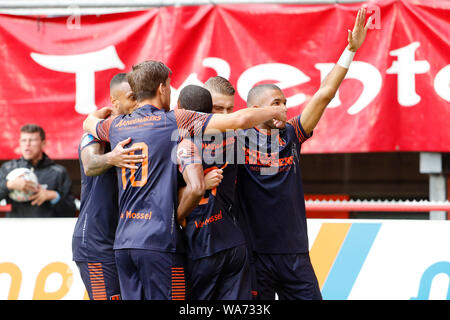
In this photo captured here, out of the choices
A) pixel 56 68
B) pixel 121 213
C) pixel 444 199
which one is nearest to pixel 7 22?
pixel 56 68

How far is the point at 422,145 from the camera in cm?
543

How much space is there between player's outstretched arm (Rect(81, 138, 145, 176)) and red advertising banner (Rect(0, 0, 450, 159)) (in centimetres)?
200

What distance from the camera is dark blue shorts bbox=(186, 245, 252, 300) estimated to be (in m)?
3.52

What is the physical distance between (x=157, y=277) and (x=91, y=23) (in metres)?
3.27

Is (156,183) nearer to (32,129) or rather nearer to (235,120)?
(235,120)

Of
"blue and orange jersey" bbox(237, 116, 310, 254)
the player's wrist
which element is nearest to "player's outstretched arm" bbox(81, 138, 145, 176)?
"blue and orange jersey" bbox(237, 116, 310, 254)

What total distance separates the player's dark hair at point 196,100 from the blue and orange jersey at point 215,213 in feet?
0.58

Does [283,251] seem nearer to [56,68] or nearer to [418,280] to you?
[418,280]

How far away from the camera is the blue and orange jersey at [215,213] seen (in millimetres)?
3523

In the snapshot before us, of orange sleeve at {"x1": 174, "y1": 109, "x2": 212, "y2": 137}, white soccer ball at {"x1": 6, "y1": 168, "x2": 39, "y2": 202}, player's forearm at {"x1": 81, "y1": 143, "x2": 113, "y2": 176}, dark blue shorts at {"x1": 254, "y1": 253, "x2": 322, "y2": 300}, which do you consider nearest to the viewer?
orange sleeve at {"x1": 174, "y1": 109, "x2": 212, "y2": 137}

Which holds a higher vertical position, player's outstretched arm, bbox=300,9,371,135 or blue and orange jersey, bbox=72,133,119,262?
player's outstretched arm, bbox=300,9,371,135

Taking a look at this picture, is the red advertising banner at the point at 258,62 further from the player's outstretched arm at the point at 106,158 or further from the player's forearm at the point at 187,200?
the player's forearm at the point at 187,200

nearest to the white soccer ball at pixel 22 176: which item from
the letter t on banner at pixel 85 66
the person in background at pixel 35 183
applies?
the person in background at pixel 35 183

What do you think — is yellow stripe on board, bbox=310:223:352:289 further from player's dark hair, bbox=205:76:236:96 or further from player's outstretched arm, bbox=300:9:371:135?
player's dark hair, bbox=205:76:236:96
